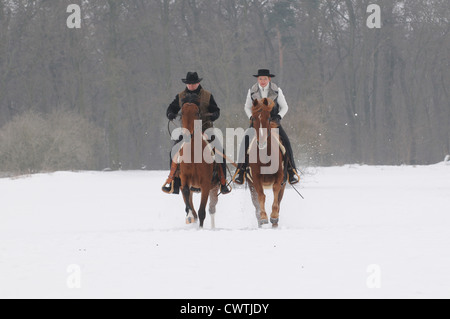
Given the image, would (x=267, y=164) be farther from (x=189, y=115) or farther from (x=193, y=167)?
(x=189, y=115)

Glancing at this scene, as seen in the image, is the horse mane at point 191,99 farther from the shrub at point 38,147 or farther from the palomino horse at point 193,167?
the shrub at point 38,147

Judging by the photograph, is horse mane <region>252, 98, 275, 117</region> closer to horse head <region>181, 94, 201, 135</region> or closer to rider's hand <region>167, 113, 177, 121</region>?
horse head <region>181, 94, 201, 135</region>

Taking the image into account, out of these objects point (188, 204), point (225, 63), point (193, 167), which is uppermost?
point (225, 63)

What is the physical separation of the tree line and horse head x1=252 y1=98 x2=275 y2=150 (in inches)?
1057

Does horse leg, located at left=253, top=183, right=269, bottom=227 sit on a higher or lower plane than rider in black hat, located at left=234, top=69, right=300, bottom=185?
lower

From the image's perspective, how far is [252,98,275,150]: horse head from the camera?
11117mm

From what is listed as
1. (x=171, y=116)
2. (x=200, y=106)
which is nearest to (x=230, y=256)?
(x=200, y=106)

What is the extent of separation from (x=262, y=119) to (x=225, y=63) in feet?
100

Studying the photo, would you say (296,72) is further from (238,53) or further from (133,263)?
(133,263)

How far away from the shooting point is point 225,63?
41.2 metres

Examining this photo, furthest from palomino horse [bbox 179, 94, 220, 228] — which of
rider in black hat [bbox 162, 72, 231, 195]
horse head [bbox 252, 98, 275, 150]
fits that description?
horse head [bbox 252, 98, 275, 150]

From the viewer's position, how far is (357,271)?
24.1 ft

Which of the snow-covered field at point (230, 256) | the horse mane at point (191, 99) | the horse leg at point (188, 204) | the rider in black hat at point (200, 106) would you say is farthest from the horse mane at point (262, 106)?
the snow-covered field at point (230, 256)
